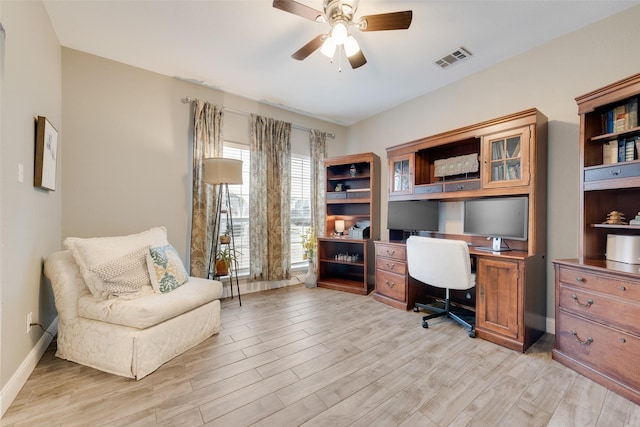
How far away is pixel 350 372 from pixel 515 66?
339 centimetres

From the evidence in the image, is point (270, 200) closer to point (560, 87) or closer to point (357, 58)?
point (357, 58)

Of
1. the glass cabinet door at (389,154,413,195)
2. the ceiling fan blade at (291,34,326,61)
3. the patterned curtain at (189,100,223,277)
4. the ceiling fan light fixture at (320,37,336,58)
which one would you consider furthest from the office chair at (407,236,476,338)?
A: the patterned curtain at (189,100,223,277)

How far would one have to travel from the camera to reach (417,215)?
3.41 meters

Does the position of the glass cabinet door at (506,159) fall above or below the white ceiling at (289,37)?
below

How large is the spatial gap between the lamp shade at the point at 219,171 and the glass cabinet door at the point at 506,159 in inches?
109

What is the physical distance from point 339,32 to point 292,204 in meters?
2.76

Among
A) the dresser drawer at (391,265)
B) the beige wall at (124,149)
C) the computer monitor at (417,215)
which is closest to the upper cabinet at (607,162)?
the computer monitor at (417,215)

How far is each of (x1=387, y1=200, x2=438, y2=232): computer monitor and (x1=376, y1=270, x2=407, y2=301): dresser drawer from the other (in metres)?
0.65

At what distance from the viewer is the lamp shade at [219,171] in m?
3.09

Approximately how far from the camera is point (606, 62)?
2.26 m

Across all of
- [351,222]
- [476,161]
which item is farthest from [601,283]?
[351,222]

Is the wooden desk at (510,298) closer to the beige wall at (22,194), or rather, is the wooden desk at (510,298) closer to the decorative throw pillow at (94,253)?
the decorative throw pillow at (94,253)

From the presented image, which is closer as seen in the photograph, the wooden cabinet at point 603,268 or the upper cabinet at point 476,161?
the wooden cabinet at point 603,268

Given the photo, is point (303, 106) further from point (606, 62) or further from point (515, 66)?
point (606, 62)
